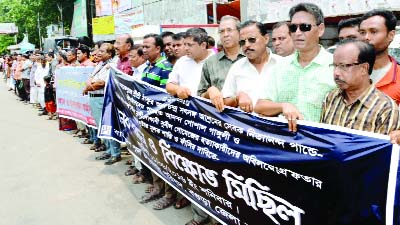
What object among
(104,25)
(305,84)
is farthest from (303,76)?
(104,25)

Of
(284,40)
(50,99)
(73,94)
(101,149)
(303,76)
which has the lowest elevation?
(101,149)

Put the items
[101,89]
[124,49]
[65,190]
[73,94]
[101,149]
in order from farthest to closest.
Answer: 1. [73,94]
2. [101,149]
3. [101,89]
4. [124,49]
5. [65,190]

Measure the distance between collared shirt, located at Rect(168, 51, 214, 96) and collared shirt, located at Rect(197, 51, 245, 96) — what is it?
0.33 metres

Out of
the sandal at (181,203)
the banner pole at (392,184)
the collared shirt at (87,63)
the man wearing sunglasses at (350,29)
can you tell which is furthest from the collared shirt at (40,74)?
the banner pole at (392,184)

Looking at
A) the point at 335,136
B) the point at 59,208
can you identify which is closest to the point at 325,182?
the point at 335,136

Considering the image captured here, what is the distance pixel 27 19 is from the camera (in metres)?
51.2

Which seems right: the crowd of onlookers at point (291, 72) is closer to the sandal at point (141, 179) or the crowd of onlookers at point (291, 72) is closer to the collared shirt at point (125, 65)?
the sandal at point (141, 179)

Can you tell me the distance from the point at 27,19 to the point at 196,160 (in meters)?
54.1

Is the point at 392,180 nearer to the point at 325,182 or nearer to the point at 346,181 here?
the point at 346,181

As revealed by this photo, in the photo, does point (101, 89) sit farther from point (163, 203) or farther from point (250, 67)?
point (250, 67)

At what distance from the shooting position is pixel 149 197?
4.56 m

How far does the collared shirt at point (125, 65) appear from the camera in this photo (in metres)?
5.63

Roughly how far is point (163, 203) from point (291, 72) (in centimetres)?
236

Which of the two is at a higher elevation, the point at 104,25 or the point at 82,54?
the point at 104,25
